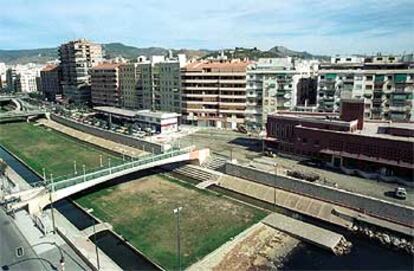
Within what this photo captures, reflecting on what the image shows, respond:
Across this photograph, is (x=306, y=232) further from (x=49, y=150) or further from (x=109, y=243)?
(x=49, y=150)

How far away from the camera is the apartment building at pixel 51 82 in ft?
523

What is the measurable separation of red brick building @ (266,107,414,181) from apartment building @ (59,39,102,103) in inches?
3717

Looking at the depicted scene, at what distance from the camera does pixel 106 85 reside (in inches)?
4660

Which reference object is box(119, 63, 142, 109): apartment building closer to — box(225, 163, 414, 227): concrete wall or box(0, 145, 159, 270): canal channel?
box(225, 163, 414, 227): concrete wall

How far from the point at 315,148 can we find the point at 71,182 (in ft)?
117

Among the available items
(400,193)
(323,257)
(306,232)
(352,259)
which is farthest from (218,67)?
(352,259)

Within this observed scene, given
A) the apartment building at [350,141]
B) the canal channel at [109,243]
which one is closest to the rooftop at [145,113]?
the apartment building at [350,141]

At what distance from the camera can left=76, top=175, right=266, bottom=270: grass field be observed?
36406 mm

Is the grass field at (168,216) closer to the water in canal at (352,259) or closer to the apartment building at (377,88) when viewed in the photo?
the water in canal at (352,259)

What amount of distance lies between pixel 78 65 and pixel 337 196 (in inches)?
4716

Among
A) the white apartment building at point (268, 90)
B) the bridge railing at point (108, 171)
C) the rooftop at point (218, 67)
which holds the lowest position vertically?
the bridge railing at point (108, 171)

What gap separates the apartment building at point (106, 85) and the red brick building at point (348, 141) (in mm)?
67014

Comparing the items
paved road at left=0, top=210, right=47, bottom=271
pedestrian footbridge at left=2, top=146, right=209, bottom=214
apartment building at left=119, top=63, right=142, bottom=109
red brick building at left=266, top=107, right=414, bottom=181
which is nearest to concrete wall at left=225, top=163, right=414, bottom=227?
red brick building at left=266, top=107, right=414, bottom=181

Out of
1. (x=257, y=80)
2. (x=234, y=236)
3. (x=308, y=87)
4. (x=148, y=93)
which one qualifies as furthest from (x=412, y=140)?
(x=148, y=93)
